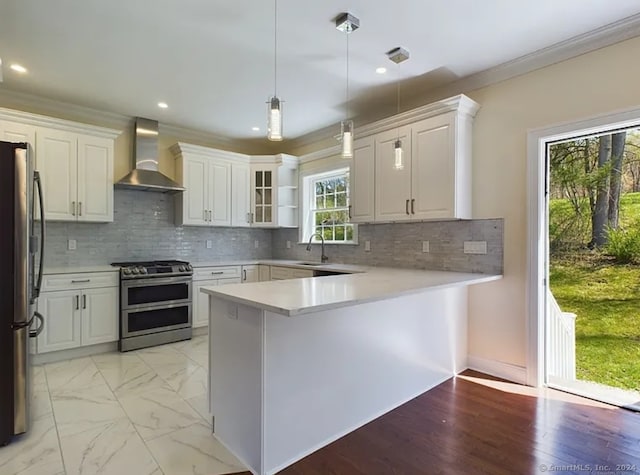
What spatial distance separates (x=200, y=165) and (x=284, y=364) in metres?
3.47

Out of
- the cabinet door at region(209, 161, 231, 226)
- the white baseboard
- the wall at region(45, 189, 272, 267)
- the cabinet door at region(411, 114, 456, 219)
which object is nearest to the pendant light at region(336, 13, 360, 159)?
the cabinet door at region(411, 114, 456, 219)

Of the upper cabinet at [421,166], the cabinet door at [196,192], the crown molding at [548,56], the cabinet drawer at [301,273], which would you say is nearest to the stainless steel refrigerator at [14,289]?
the cabinet door at [196,192]

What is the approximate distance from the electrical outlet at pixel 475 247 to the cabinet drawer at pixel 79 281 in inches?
141

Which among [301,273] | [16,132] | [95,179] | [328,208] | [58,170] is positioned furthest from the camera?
[328,208]

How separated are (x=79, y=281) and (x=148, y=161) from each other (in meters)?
1.62

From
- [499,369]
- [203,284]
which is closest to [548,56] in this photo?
[499,369]

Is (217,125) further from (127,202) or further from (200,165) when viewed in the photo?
(127,202)

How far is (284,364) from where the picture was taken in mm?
1868

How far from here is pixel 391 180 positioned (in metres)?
3.50

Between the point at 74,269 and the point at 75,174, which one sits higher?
the point at 75,174

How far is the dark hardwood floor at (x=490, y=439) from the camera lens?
6.13 ft

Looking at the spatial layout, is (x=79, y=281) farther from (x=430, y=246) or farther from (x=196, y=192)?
(x=430, y=246)

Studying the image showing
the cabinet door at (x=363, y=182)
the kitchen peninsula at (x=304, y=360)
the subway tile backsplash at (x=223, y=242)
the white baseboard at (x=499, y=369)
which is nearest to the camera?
the kitchen peninsula at (x=304, y=360)

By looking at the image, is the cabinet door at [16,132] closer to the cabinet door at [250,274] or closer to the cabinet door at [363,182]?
the cabinet door at [250,274]
